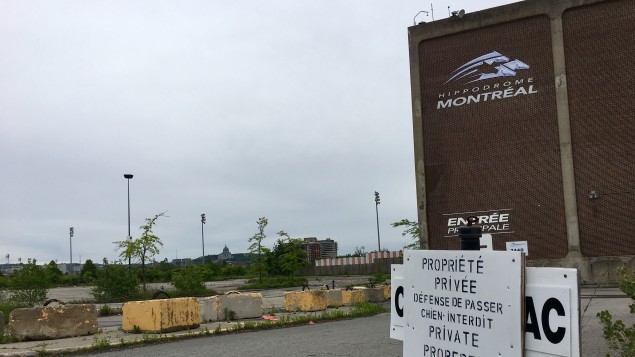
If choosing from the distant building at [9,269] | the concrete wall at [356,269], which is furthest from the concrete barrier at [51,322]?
the concrete wall at [356,269]

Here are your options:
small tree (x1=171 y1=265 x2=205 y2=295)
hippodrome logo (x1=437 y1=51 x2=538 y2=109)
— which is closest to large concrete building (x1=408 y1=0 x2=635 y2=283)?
hippodrome logo (x1=437 y1=51 x2=538 y2=109)

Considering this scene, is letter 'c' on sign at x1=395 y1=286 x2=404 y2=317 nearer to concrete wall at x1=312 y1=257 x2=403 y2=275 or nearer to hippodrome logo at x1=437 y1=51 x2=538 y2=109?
hippodrome logo at x1=437 y1=51 x2=538 y2=109

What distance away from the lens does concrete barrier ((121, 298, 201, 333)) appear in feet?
42.5

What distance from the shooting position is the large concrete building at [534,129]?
93.7 feet

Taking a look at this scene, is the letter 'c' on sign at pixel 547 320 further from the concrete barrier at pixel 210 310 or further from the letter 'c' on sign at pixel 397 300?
the concrete barrier at pixel 210 310

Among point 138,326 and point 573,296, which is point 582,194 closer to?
point 138,326

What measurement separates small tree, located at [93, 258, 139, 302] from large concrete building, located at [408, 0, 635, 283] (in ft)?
50.7

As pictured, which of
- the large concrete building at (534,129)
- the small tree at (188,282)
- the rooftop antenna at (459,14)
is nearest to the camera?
the large concrete building at (534,129)

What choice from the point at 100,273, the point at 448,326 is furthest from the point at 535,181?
the point at 448,326

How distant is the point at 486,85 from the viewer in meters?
31.9

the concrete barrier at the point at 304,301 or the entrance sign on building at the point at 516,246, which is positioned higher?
the entrance sign on building at the point at 516,246

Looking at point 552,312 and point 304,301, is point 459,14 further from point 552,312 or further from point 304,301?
point 552,312

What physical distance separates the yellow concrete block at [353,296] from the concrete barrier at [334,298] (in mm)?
449

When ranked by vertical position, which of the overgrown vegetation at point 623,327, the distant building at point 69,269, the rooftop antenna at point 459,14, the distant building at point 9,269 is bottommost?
the distant building at point 69,269
